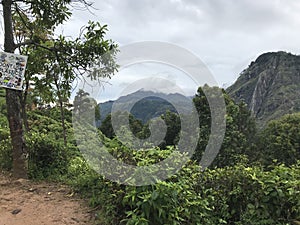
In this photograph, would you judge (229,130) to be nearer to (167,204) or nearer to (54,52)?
(54,52)

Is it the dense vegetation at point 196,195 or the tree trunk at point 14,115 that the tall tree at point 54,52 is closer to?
the tree trunk at point 14,115

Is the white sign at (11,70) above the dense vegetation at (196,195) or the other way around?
above

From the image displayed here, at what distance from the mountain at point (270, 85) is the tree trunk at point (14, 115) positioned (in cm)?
5690

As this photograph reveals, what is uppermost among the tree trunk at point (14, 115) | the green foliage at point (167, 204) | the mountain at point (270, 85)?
the mountain at point (270, 85)

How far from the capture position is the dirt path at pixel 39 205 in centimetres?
312

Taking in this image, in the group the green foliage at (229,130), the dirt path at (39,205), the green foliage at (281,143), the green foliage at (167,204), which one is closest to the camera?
the green foliage at (167,204)

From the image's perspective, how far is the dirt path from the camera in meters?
3.12

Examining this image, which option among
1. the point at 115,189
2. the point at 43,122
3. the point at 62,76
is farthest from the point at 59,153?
the point at 43,122

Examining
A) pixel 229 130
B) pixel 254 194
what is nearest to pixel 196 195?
pixel 254 194

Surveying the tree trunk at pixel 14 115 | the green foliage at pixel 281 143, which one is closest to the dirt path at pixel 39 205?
the tree trunk at pixel 14 115

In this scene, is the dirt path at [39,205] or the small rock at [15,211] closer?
the dirt path at [39,205]

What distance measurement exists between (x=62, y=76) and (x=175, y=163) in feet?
9.28

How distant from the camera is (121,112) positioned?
389 centimetres

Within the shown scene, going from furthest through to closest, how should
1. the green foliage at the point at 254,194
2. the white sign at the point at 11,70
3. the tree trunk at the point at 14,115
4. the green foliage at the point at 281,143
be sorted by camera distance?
the green foliage at the point at 281,143, the tree trunk at the point at 14,115, the white sign at the point at 11,70, the green foliage at the point at 254,194
